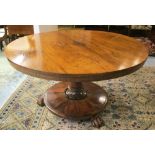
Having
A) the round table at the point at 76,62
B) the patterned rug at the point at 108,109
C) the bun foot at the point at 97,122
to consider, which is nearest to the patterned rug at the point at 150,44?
the patterned rug at the point at 108,109

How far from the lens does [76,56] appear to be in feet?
4.55

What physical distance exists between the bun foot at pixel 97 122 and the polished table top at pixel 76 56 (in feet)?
1.86

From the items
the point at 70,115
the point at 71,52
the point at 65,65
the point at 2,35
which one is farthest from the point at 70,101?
the point at 2,35

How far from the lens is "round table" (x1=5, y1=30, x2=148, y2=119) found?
1178 mm

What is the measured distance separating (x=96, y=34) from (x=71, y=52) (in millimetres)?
556

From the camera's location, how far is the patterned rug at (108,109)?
1665mm

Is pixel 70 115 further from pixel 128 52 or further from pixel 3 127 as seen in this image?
pixel 128 52

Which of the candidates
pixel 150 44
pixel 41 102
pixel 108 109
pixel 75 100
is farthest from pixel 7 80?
pixel 150 44

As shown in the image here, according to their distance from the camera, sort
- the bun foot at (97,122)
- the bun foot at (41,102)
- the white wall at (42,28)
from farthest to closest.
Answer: the white wall at (42,28) → the bun foot at (41,102) → the bun foot at (97,122)

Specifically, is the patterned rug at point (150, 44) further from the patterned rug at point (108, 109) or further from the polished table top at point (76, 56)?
the polished table top at point (76, 56)

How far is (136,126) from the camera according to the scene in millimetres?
1646

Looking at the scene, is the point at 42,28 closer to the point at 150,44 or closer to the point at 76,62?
the point at 150,44

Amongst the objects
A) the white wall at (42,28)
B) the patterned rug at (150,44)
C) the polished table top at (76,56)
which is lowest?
the patterned rug at (150,44)

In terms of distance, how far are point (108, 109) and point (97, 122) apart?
0.85 feet
